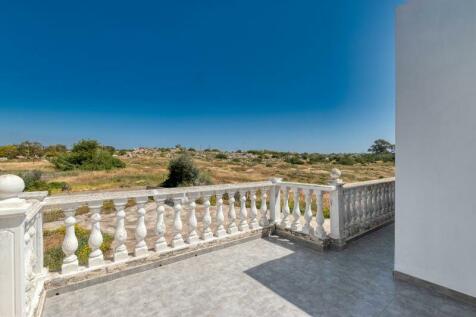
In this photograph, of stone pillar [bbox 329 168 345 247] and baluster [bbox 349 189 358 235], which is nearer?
stone pillar [bbox 329 168 345 247]

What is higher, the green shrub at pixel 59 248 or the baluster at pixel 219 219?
the baluster at pixel 219 219

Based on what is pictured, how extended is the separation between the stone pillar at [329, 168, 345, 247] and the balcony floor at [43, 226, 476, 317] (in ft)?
0.91

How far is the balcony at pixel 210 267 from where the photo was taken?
64.8 inches

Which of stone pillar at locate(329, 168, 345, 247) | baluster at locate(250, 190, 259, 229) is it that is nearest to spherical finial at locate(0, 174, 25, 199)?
baluster at locate(250, 190, 259, 229)

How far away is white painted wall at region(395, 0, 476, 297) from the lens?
1735mm

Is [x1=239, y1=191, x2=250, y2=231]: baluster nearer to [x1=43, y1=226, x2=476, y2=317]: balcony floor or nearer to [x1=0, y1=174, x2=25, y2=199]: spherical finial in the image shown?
[x1=43, y1=226, x2=476, y2=317]: balcony floor

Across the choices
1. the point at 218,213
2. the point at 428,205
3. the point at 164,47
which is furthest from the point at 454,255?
the point at 164,47

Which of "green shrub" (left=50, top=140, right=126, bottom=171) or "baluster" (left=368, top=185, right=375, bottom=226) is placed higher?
"green shrub" (left=50, top=140, right=126, bottom=171)

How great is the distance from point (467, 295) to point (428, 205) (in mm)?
749

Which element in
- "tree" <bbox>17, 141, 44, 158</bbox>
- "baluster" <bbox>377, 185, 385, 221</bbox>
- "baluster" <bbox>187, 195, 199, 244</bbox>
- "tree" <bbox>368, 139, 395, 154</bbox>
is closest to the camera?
"baluster" <bbox>187, 195, 199, 244</bbox>

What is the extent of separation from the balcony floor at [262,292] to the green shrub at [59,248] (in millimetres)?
712

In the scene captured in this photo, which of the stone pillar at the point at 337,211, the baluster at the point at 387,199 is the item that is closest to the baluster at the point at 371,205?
the baluster at the point at 387,199

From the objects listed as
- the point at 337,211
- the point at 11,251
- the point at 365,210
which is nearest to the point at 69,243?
the point at 11,251

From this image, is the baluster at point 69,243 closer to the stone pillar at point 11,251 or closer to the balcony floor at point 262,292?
the balcony floor at point 262,292
